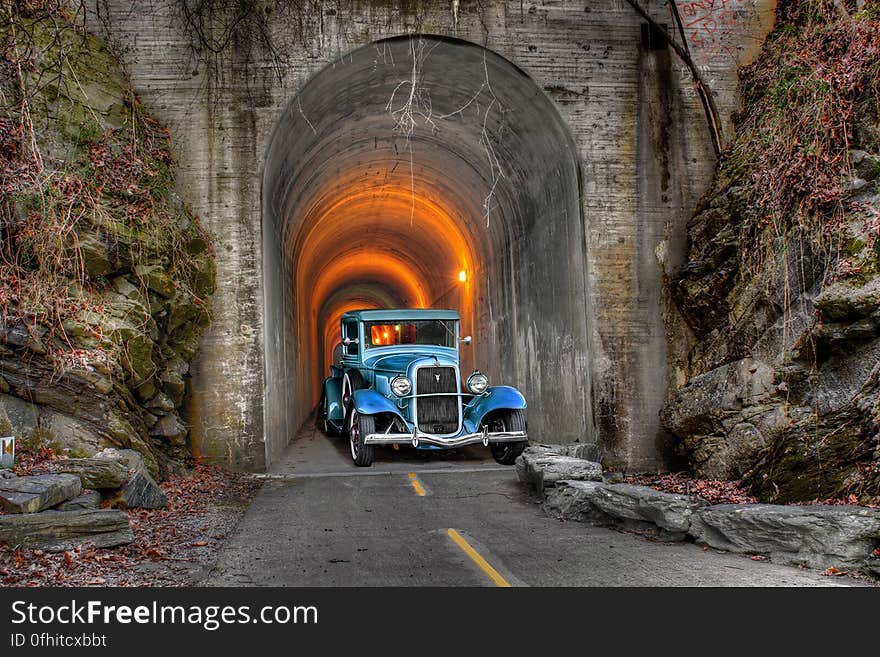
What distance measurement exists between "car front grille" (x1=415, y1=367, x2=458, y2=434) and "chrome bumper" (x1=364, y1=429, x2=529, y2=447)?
0.28 m

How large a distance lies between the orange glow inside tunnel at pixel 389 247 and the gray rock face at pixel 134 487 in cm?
818

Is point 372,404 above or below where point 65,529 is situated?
above

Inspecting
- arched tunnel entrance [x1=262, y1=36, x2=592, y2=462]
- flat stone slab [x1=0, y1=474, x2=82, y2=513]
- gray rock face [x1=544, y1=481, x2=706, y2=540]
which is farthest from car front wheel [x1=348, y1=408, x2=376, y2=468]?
flat stone slab [x1=0, y1=474, x2=82, y2=513]

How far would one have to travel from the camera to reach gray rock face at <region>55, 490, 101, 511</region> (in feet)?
16.5

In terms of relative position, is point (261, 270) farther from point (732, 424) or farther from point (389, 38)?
point (732, 424)

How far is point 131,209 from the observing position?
7.71 m

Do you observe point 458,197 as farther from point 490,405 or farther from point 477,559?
point 477,559

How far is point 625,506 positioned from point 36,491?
15.3 feet

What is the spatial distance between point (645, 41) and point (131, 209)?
7.33 m

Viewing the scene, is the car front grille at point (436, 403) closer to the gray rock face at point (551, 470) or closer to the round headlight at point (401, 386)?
the round headlight at point (401, 386)

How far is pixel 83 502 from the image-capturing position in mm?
5164

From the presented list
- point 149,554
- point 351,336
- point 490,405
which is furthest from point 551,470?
point 351,336

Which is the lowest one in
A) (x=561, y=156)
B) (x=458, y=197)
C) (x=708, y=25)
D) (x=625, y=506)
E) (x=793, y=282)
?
(x=625, y=506)

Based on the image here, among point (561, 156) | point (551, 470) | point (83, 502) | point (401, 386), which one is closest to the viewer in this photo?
point (83, 502)
